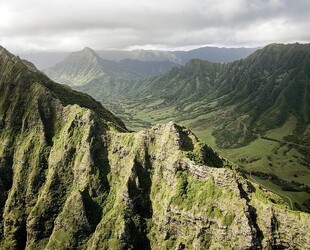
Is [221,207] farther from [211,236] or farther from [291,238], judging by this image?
[291,238]

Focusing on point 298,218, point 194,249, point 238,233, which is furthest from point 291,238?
point 194,249

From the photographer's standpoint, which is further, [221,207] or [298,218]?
[221,207]

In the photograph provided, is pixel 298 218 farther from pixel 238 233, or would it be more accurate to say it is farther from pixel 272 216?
pixel 238 233

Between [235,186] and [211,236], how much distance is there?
28.6m

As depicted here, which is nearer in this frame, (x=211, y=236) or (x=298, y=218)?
(x=298, y=218)

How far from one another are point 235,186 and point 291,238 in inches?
1411

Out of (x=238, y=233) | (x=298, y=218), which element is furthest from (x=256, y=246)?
(x=298, y=218)

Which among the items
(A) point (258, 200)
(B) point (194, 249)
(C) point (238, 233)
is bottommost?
(B) point (194, 249)

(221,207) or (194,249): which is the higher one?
(221,207)

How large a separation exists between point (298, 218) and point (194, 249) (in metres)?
56.0

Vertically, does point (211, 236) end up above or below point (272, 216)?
below

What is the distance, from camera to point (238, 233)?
183 meters

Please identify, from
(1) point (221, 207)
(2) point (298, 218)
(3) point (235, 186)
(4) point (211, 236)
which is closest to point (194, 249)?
(4) point (211, 236)

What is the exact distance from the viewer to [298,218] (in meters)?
174
